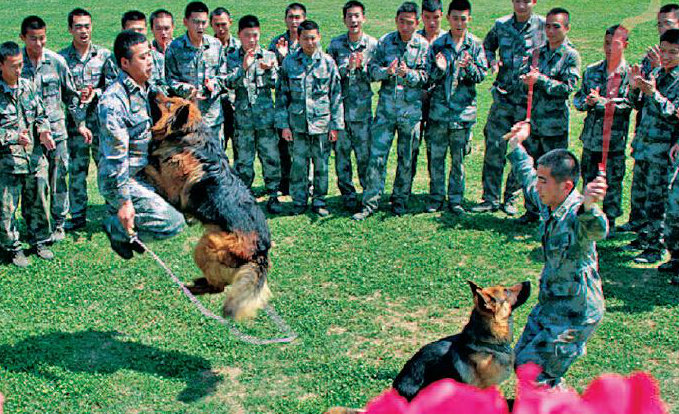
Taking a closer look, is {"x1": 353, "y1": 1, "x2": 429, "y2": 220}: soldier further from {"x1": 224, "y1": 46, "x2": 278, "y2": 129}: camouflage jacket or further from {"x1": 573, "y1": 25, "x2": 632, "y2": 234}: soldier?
{"x1": 573, "y1": 25, "x2": 632, "y2": 234}: soldier

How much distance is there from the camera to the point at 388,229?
972 cm

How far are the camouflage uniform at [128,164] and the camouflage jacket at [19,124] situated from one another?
2.68 meters

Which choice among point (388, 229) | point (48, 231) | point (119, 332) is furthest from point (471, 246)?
point (48, 231)

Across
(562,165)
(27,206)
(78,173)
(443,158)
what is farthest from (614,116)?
(27,206)

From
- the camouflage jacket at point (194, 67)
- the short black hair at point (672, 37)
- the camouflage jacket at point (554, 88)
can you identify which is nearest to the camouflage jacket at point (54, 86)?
the camouflage jacket at point (194, 67)

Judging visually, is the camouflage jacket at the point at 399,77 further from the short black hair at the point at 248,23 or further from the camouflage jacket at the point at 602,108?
the camouflage jacket at the point at 602,108

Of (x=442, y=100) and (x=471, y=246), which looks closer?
(x=471, y=246)

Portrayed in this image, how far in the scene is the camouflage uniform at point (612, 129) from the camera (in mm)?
9211

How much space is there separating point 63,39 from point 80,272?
53.4ft

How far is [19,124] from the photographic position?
8438 mm

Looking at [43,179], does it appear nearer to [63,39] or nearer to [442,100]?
[442,100]

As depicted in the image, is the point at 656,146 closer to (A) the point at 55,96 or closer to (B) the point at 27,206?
(A) the point at 55,96

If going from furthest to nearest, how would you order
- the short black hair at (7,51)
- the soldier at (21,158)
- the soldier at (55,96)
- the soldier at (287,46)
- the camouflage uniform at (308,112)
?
the soldier at (287,46) → the camouflage uniform at (308,112) → the soldier at (55,96) → the soldier at (21,158) → the short black hair at (7,51)

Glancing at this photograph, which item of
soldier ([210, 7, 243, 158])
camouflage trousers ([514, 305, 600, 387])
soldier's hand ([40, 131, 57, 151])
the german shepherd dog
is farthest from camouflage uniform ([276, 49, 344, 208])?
camouflage trousers ([514, 305, 600, 387])
